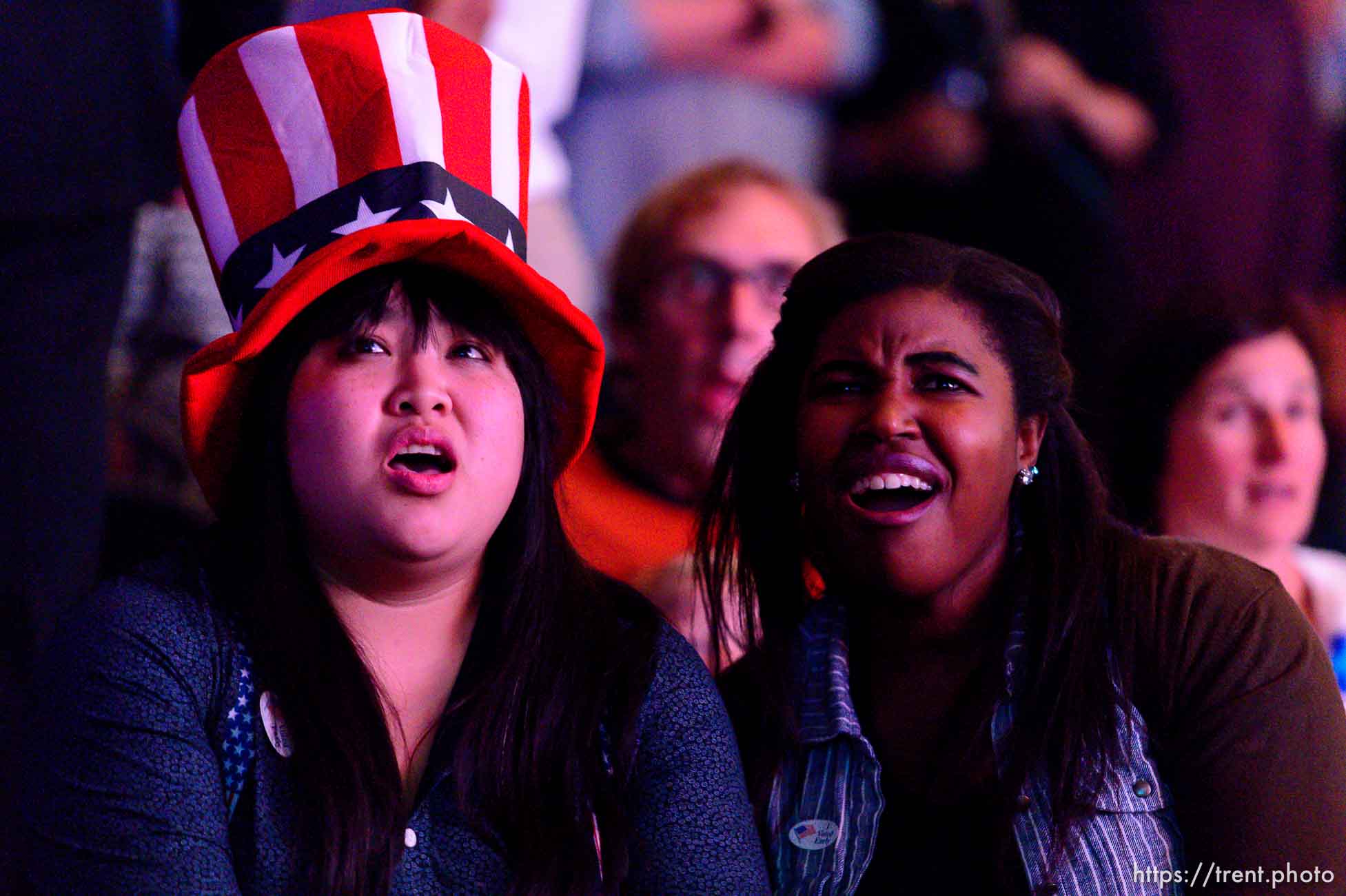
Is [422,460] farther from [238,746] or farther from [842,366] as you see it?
[842,366]

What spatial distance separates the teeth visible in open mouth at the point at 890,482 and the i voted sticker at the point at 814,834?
359 millimetres

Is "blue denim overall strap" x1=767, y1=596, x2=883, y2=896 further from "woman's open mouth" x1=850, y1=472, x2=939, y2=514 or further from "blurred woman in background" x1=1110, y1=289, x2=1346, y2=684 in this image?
"blurred woman in background" x1=1110, y1=289, x2=1346, y2=684

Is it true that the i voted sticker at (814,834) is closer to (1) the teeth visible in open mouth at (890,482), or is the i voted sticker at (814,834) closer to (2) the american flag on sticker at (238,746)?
(1) the teeth visible in open mouth at (890,482)

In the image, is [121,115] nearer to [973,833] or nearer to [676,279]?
[676,279]

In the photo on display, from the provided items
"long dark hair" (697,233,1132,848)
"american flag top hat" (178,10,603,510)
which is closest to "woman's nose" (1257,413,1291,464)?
"long dark hair" (697,233,1132,848)

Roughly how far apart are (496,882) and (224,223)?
2.38ft

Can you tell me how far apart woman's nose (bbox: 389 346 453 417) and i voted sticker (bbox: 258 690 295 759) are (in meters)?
0.30

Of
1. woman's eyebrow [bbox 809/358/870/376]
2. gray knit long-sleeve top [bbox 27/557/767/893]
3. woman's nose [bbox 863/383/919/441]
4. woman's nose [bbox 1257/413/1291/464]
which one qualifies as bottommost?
gray knit long-sleeve top [bbox 27/557/767/893]

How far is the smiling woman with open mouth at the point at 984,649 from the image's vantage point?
142cm

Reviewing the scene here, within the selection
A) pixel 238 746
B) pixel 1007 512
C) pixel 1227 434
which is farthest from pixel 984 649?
pixel 1227 434

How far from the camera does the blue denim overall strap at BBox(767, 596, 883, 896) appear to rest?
1491 millimetres

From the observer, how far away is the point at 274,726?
1.37 m

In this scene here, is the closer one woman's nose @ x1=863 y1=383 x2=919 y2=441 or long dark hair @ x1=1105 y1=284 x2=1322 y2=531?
woman's nose @ x1=863 y1=383 x2=919 y2=441

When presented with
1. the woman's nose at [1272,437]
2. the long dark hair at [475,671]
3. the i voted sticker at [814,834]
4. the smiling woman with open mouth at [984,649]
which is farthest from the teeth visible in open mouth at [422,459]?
the woman's nose at [1272,437]
